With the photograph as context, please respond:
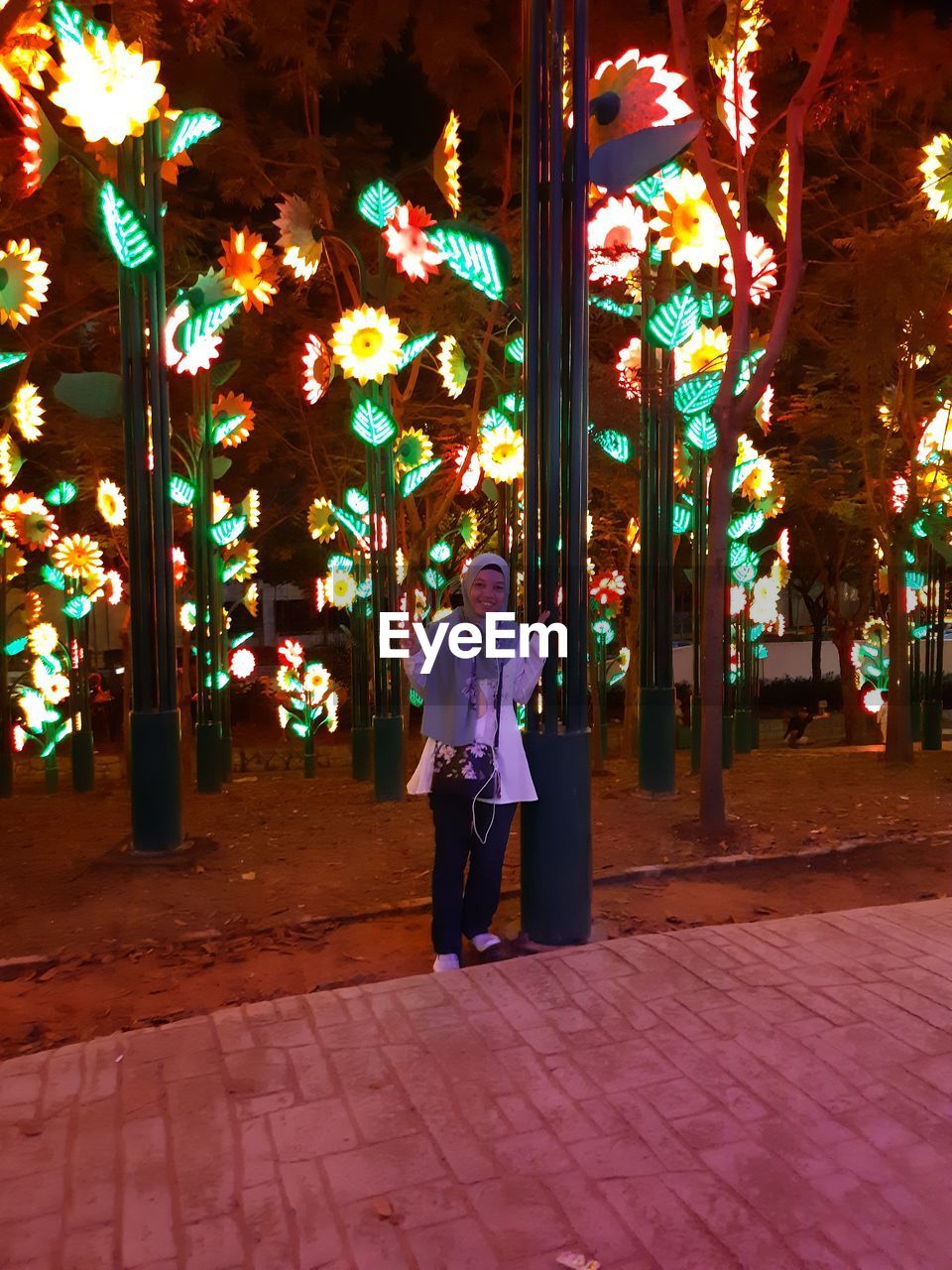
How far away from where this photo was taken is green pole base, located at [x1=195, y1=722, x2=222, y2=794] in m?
11.7

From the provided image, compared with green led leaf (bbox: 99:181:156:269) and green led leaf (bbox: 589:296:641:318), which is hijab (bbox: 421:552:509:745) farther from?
green led leaf (bbox: 589:296:641:318)

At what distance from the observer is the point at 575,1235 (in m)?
2.74

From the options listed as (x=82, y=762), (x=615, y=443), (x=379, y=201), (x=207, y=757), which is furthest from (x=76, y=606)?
(x=615, y=443)

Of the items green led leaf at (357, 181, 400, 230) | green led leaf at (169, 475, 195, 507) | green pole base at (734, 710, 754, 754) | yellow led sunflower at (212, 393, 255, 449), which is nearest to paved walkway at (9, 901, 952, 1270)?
green led leaf at (357, 181, 400, 230)

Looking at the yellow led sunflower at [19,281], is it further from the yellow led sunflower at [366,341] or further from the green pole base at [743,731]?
the green pole base at [743,731]

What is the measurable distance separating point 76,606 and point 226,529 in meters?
3.12

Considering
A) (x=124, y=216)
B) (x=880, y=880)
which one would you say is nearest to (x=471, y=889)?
(x=880, y=880)

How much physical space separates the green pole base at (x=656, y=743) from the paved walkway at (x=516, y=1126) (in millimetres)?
4686

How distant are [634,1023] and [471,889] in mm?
1187

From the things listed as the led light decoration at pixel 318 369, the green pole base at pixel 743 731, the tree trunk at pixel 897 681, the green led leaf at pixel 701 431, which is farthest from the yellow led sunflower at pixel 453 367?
the green pole base at pixel 743 731

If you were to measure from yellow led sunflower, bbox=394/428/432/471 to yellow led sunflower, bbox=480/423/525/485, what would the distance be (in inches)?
28.0

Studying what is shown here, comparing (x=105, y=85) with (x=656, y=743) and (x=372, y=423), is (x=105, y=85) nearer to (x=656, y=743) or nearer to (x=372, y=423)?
(x=372, y=423)

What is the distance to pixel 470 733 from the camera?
4.68 m

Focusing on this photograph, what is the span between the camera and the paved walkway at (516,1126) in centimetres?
274
